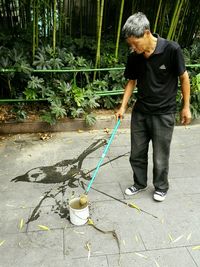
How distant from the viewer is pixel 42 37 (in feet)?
17.7

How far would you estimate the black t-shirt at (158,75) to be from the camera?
262cm

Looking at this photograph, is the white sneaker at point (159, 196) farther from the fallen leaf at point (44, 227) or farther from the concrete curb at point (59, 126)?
the concrete curb at point (59, 126)

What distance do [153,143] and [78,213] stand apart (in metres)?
1.00

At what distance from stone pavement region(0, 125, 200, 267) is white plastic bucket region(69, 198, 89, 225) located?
0.23ft

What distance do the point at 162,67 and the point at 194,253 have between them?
64.9 inches

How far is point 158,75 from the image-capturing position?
8.91 feet

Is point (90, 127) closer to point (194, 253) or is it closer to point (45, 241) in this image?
point (45, 241)

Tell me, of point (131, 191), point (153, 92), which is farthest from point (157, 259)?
point (153, 92)

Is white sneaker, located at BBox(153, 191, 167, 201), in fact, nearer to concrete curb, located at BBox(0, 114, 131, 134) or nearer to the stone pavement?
the stone pavement

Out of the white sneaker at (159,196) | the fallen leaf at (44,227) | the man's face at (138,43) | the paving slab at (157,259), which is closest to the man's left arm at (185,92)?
the man's face at (138,43)

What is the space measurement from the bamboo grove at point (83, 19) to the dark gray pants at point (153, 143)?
2216 mm

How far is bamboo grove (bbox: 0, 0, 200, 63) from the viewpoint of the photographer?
16.7ft

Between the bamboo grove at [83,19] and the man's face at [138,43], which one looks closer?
the man's face at [138,43]

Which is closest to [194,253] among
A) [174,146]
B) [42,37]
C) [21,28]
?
[174,146]
